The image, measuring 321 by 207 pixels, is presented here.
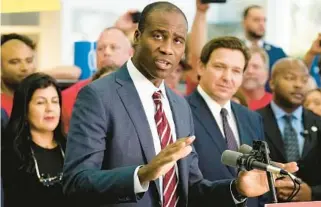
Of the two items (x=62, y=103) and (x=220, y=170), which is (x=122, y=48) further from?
(x=220, y=170)

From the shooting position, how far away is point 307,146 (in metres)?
4.14

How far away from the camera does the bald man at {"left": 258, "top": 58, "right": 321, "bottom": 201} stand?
156 inches

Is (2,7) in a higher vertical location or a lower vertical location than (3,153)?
higher

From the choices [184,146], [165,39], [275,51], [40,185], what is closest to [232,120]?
[40,185]

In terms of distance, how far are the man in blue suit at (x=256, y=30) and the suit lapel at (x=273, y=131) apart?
1193mm

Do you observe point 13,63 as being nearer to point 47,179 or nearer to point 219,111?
point 47,179

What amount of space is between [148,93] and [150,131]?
0.49ft

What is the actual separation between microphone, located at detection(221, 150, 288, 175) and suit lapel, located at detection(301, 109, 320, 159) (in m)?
1.84

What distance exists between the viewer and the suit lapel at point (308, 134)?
412 cm

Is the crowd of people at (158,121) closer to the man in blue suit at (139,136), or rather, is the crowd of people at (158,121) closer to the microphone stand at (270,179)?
the man in blue suit at (139,136)

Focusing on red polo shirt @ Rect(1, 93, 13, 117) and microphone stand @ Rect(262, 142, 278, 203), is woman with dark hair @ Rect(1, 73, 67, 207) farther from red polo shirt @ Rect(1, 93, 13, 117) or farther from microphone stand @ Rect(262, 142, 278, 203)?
microphone stand @ Rect(262, 142, 278, 203)

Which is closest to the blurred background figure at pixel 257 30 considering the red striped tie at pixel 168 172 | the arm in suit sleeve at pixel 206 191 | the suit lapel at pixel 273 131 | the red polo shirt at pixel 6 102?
the suit lapel at pixel 273 131

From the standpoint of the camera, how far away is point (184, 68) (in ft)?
16.6

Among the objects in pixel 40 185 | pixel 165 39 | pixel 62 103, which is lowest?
pixel 40 185
